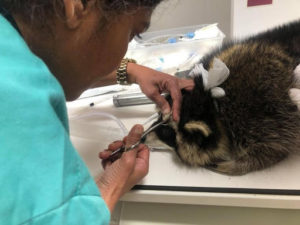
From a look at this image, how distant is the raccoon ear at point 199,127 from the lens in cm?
62

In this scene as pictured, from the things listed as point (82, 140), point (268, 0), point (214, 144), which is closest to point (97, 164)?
point (82, 140)

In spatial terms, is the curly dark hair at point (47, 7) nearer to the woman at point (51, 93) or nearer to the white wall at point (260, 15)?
the woman at point (51, 93)

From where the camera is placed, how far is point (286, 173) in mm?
579

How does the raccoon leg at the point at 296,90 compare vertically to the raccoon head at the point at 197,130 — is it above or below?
above

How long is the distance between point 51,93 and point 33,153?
85 mm

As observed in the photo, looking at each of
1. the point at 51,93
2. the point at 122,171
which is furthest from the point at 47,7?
the point at 122,171

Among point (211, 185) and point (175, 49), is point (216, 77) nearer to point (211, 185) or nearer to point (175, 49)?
point (211, 185)

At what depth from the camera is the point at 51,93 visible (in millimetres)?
378

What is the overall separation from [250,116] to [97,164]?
364mm

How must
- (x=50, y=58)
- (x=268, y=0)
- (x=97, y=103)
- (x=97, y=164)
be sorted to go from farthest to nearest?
1. (x=268, y=0)
2. (x=97, y=103)
3. (x=97, y=164)
4. (x=50, y=58)

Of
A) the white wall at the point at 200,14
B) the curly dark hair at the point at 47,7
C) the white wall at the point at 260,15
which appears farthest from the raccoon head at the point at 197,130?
Result: the white wall at the point at 200,14

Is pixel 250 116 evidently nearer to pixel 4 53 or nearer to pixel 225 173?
pixel 225 173

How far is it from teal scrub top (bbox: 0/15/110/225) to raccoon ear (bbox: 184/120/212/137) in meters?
0.30

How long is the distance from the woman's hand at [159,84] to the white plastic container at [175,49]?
220 millimetres
